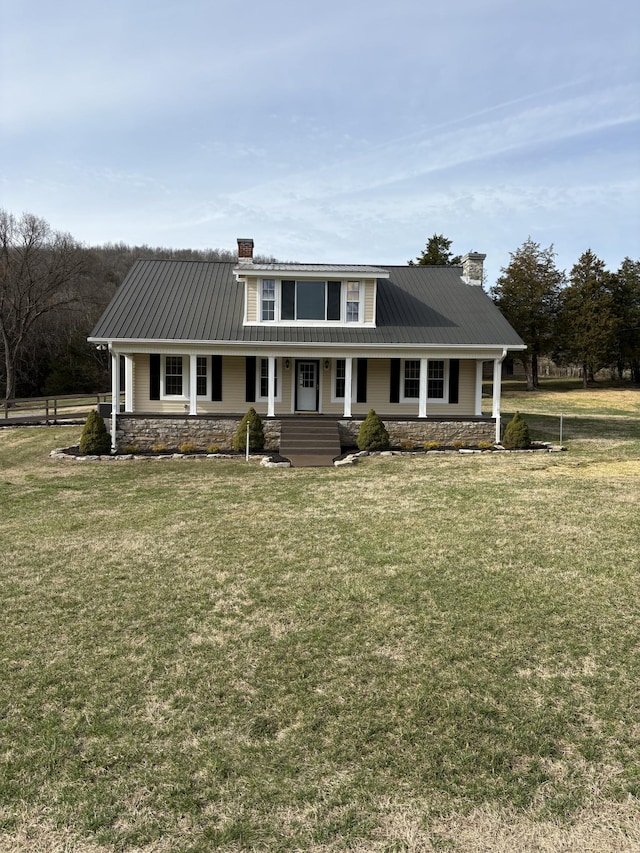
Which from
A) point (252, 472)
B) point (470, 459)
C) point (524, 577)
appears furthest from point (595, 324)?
point (524, 577)

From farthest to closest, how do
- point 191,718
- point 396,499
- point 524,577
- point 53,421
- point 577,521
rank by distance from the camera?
1. point 53,421
2. point 396,499
3. point 577,521
4. point 524,577
5. point 191,718

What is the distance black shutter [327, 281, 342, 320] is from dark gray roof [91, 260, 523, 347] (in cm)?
54

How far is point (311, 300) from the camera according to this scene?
18000 mm

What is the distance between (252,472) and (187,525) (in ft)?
15.5

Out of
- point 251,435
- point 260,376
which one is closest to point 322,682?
point 251,435

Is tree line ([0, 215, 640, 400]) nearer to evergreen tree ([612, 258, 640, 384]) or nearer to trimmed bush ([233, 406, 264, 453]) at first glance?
evergreen tree ([612, 258, 640, 384])

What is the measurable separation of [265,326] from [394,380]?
4679 millimetres

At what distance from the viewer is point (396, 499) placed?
10047 millimetres

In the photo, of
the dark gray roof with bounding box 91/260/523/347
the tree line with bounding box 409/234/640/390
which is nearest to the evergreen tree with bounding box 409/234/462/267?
the tree line with bounding box 409/234/640/390

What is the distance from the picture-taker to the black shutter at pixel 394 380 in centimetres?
1867

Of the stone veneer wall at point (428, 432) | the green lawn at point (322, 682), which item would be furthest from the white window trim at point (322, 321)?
the green lawn at point (322, 682)

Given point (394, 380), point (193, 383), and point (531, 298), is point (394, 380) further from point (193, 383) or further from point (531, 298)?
point (531, 298)

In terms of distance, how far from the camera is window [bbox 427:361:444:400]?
18812 mm

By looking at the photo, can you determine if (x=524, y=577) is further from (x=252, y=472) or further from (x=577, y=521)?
(x=252, y=472)
